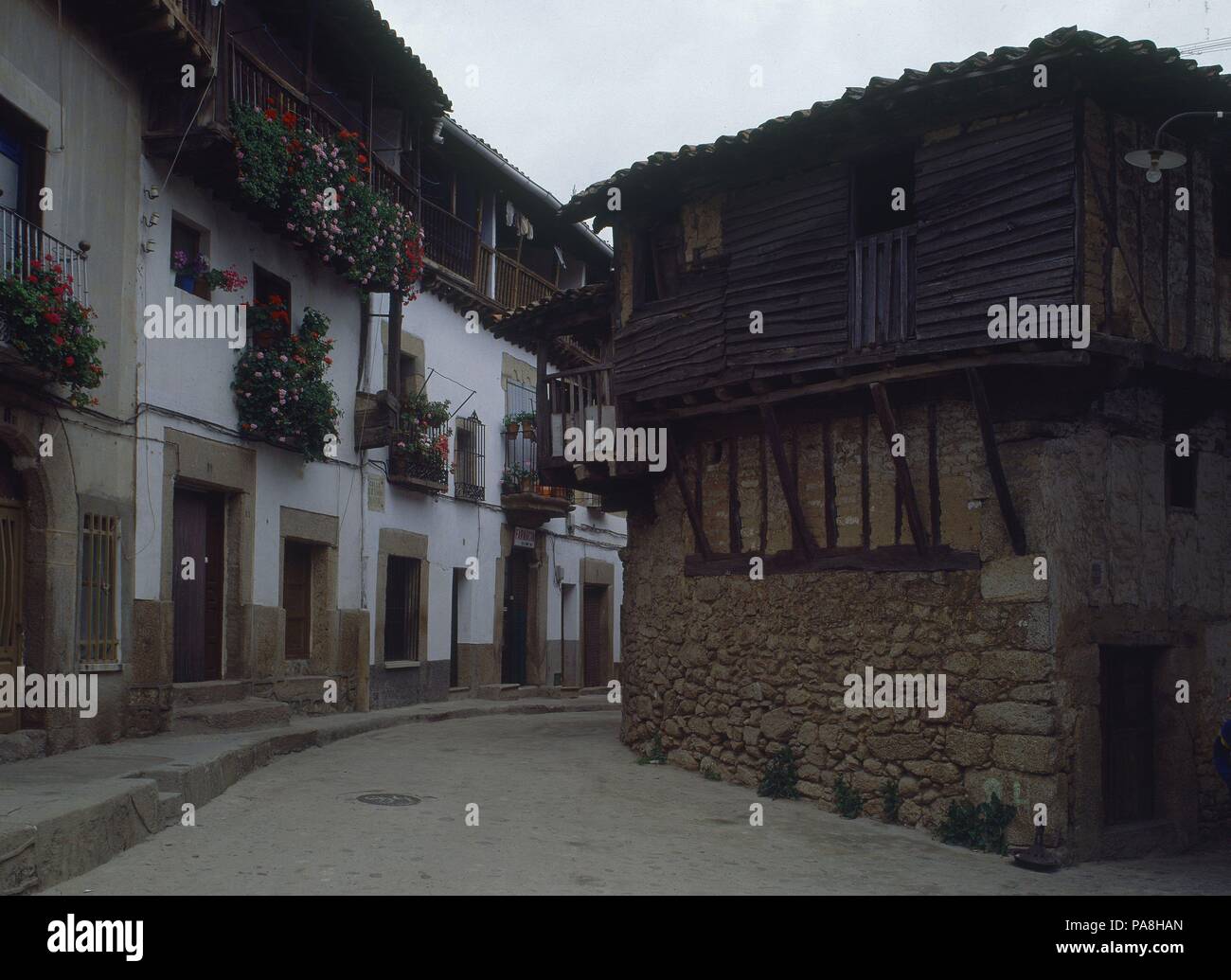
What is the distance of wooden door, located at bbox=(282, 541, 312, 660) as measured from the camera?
15.4 metres

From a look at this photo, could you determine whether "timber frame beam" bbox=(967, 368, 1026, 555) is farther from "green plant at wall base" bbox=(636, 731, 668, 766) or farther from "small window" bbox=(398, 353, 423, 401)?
"small window" bbox=(398, 353, 423, 401)

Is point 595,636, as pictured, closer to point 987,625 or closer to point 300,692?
point 300,692

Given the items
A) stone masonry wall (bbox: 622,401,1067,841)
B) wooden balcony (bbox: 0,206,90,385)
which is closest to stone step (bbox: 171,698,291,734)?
wooden balcony (bbox: 0,206,90,385)

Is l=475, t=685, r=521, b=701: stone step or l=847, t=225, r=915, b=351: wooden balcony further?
l=475, t=685, r=521, b=701: stone step

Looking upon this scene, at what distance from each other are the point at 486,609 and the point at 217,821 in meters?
12.0

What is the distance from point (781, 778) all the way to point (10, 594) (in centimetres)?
678

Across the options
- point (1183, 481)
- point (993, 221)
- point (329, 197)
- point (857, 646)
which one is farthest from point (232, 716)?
point (1183, 481)

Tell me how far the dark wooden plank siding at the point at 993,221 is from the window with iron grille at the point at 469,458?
34.7 ft

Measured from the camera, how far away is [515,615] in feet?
72.9

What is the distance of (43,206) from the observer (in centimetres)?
990

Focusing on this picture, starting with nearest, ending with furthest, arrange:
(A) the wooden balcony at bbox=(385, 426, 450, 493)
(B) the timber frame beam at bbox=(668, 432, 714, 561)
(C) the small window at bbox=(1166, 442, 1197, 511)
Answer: (C) the small window at bbox=(1166, 442, 1197, 511)
(B) the timber frame beam at bbox=(668, 432, 714, 561)
(A) the wooden balcony at bbox=(385, 426, 450, 493)

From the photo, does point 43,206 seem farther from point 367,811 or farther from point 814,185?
point 814,185

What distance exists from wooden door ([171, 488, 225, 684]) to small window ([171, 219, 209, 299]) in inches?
83.1
